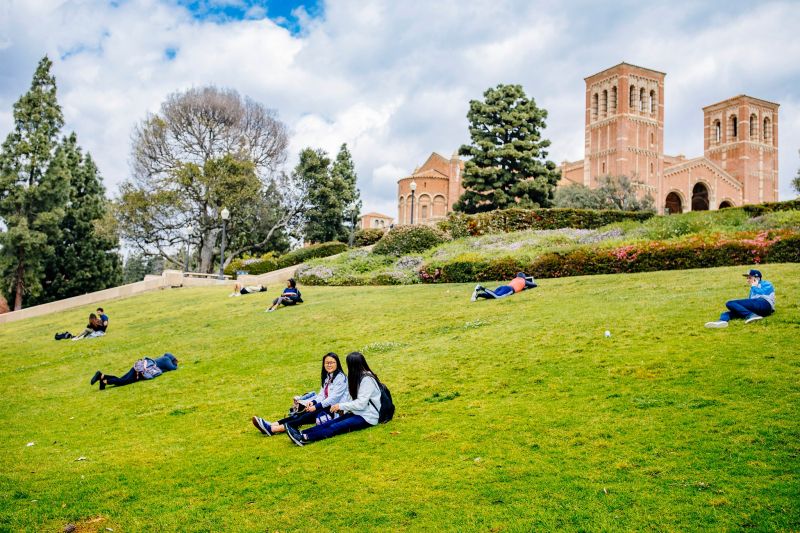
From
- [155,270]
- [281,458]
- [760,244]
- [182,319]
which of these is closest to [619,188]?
[760,244]

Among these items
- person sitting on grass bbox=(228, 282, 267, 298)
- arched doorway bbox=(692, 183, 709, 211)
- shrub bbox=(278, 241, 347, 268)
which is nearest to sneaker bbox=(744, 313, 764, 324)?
person sitting on grass bbox=(228, 282, 267, 298)

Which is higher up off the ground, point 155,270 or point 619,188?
point 619,188

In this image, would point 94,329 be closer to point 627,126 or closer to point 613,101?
point 627,126

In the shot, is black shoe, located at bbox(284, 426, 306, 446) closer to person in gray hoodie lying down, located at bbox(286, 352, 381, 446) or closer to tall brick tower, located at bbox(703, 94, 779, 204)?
person in gray hoodie lying down, located at bbox(286, 352, 381, 446)

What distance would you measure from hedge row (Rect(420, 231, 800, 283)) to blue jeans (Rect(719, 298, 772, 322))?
287 inches

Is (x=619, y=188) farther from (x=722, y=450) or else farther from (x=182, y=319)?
(x=722, y=450)

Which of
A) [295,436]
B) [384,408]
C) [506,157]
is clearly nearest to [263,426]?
[295,436]

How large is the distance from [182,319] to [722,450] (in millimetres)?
16468

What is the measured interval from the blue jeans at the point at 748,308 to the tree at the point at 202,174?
111 ft

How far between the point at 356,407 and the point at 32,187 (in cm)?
3442

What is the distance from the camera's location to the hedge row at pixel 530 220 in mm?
28984

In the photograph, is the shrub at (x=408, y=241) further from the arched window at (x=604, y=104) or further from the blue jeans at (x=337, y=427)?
the arched window at (x=604, y=104)

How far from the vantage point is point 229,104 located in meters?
42.1

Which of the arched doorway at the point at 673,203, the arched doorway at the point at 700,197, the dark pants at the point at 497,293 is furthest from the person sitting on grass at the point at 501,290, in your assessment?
the arched doorway at the point at 700,197
